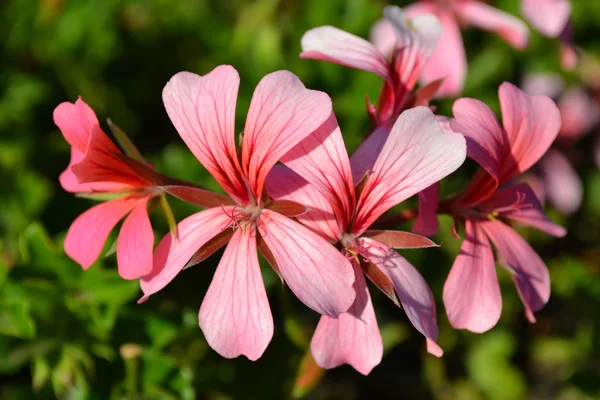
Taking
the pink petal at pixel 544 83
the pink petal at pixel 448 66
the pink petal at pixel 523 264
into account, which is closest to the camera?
the pink petal at pixel 523 264

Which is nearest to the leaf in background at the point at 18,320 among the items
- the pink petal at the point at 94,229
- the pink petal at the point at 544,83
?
the pink petal at the point at 94,229

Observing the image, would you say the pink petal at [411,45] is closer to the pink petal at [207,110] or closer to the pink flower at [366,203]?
the pink flower at [366,203]

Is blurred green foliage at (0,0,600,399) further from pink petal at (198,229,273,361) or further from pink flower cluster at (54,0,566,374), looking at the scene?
pink petal at (198,229,273,361)

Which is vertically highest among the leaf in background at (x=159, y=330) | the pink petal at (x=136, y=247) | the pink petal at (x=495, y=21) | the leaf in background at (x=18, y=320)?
the pink petal at (x=136, y=247)

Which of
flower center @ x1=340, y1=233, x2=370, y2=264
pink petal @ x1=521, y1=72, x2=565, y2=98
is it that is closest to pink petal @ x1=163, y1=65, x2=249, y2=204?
flower center @ x1=340, y1=233, x2=370, y2=264

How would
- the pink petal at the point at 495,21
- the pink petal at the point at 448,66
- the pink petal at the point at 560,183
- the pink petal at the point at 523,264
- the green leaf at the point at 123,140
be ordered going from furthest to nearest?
1. the pink petal at the point at 560,183
2. the pink petal at the point at 495,21
3. the pink petal at the point at 448,66
4. the pink petal at the point at 523,264
5. the green leaf at the point at 123,140

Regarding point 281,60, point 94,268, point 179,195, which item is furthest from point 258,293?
point 281,60

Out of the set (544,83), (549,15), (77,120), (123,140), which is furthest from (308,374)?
(544,83)
